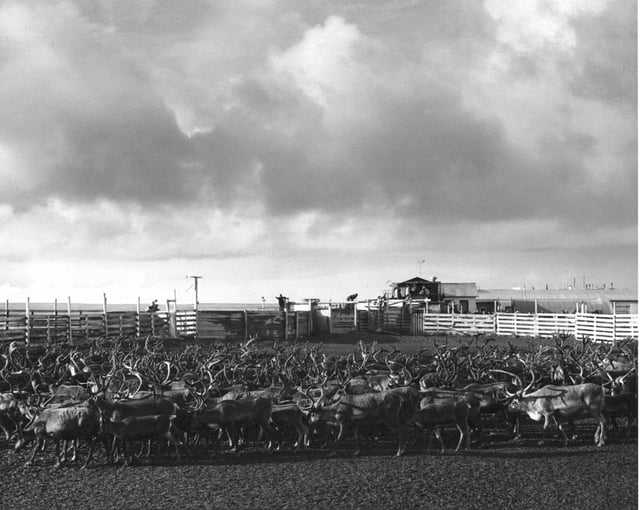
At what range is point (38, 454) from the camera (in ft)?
39.5

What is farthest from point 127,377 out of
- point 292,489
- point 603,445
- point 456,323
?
point 456,323

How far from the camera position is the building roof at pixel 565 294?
72875 millimetres

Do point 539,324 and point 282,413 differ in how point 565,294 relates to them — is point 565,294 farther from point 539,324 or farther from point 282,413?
point 282,413

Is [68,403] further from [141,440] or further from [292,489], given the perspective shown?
[292,489]

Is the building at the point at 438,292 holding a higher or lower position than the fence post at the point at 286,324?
higher

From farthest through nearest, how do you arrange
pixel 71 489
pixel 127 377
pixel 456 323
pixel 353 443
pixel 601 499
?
1. pixel 456 323
2. pixel 127 377
3. pixel 353 443
4. pixel 71 489
5. pixel 601 499

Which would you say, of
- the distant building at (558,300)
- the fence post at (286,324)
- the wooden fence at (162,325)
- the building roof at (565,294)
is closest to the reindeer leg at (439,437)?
the wooden fence at (162,325)

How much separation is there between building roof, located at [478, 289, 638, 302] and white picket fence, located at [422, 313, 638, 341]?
2778 centimetres

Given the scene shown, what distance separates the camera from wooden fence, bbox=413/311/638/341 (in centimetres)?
3759

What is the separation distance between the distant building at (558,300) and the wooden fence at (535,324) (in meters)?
16.8

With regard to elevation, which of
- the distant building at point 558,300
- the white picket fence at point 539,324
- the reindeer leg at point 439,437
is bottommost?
the reindeer leg at point 439,437

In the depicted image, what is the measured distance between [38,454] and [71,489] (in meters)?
2.30

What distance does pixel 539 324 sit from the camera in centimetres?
4238

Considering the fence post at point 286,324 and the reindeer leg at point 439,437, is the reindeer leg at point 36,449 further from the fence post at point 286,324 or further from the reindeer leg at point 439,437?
the fence post at point 286,324
